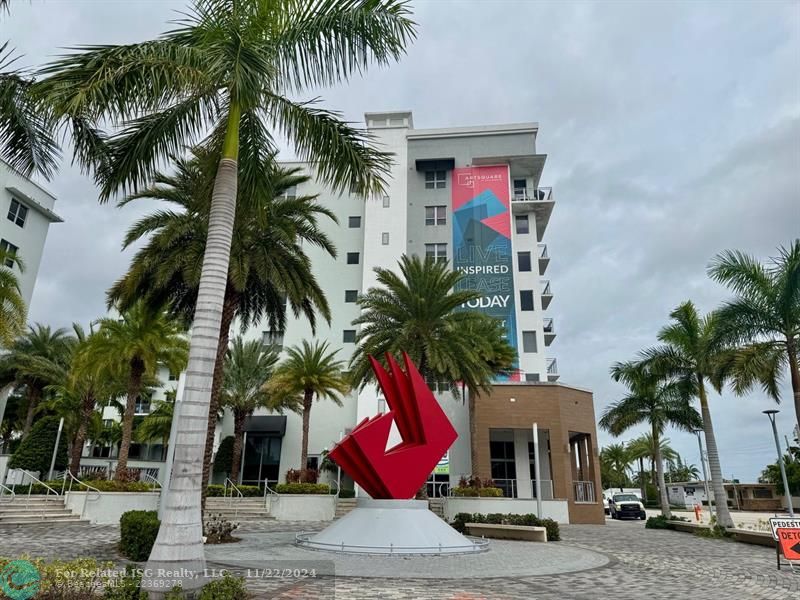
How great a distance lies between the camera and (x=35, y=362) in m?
34.9

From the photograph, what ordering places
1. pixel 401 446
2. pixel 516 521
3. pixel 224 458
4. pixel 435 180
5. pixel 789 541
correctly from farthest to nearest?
pixel 435 180
pixel 224 458
pixel 516 521
pixel 401 446
pixel 789 541

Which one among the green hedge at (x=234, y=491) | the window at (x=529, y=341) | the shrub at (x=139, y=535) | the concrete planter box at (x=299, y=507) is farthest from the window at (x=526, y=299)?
the shrub at (x=139, y=535)

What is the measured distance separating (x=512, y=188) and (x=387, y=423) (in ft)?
119

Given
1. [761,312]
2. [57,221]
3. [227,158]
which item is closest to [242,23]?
[227,158]

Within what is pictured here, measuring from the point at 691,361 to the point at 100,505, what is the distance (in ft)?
86.3

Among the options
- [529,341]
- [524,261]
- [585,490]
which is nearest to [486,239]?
[524,261]

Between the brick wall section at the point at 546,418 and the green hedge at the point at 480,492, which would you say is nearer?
the green hedge at the point at 480,492

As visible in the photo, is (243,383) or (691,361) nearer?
(691,361)

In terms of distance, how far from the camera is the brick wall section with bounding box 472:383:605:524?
99.1 feet

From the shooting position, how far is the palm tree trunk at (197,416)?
6.88 m

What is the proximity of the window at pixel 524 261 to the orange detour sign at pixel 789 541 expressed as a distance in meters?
31.6

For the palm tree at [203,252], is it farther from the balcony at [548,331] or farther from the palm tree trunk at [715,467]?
the balcony at [548,331]

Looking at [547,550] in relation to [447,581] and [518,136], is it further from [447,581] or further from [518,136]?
[518,136]

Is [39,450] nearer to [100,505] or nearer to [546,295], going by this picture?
[100,505]
